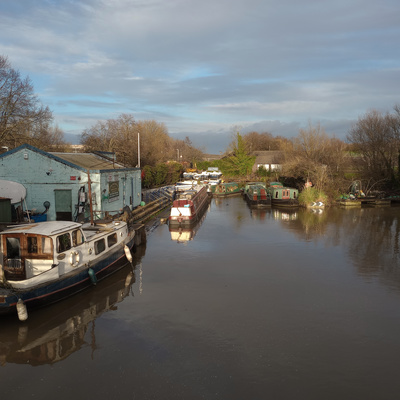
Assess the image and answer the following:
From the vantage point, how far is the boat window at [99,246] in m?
14.6

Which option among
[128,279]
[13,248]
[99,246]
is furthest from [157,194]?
[13,248]

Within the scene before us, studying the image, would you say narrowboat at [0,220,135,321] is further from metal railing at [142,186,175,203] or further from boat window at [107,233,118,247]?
metal railing at [142,186,175,203]

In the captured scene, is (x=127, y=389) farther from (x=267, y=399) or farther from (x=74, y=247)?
(x=74, y=247)

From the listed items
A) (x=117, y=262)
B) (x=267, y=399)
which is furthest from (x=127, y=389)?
(x=117, y=262)

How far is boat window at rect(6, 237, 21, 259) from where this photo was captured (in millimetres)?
11914

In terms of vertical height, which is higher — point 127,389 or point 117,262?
point 117,262

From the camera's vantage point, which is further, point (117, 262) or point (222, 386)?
point (117, 262)

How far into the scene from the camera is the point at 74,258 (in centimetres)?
1289

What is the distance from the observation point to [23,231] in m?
11.8

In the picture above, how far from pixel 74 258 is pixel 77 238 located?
81cm

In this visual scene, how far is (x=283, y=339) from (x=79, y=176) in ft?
51.2

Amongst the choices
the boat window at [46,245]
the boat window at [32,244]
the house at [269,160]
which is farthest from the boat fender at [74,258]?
the house at [269,160]

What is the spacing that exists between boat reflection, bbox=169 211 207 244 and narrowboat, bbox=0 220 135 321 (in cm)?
891

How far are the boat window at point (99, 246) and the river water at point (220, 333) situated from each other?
1.41 m
